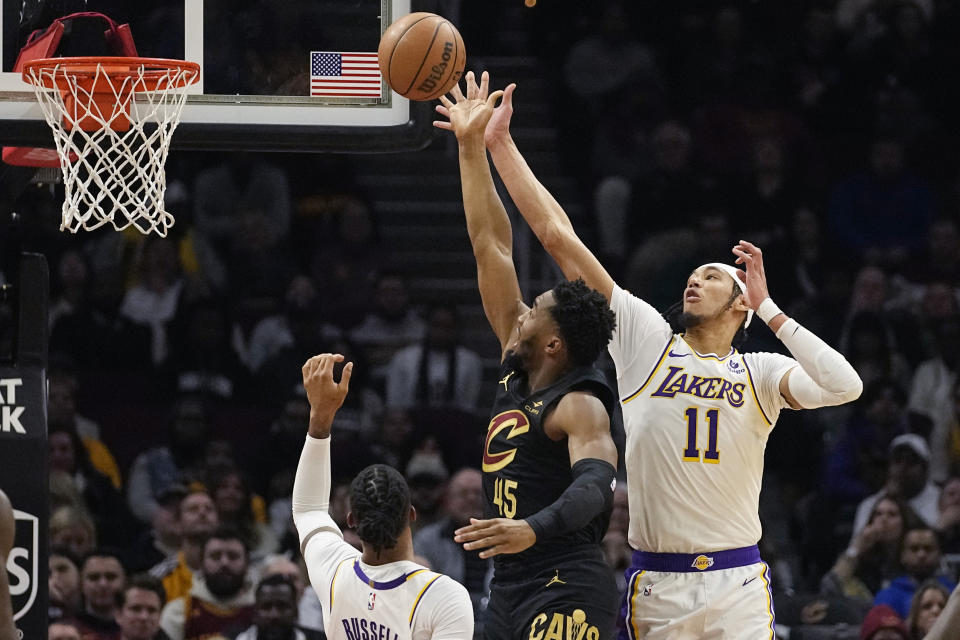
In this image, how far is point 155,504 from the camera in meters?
9.55

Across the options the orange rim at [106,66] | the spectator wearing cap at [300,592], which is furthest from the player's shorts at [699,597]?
the spectator wearing cap at [300,592]

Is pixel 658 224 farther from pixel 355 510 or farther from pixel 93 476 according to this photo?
pixel 355 510

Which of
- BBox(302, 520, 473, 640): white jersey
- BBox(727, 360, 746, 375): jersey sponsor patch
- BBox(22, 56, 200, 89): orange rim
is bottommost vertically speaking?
BBox(302, 520, 473, 640): white jersey

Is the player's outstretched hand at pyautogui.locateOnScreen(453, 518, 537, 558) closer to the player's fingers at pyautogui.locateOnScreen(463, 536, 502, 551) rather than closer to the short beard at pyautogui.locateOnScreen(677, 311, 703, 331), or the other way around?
the player's fingers at pyautogui.locateOnScreen(463, 536, 502, 551)

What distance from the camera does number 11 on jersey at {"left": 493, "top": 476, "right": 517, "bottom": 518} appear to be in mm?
4953

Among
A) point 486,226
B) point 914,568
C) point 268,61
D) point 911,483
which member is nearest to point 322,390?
point 486,226

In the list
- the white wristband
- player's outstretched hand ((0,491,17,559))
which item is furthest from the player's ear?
player's outstretched hand ((0,491,17,559))

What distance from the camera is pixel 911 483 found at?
9.46 meters

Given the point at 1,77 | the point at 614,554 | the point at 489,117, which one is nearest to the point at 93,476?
the point at 614,554

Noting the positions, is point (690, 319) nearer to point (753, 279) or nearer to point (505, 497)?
point (753, 279)

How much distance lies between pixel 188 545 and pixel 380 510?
4.46 meters

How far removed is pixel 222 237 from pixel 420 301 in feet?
4.96

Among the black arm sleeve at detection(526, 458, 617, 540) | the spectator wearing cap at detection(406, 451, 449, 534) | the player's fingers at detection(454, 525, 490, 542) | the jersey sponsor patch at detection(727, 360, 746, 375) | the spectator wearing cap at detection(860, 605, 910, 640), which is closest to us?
the player's fingers at detection(454, 525, 490, 542)

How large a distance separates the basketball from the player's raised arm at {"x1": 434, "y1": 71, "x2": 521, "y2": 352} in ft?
0.57
